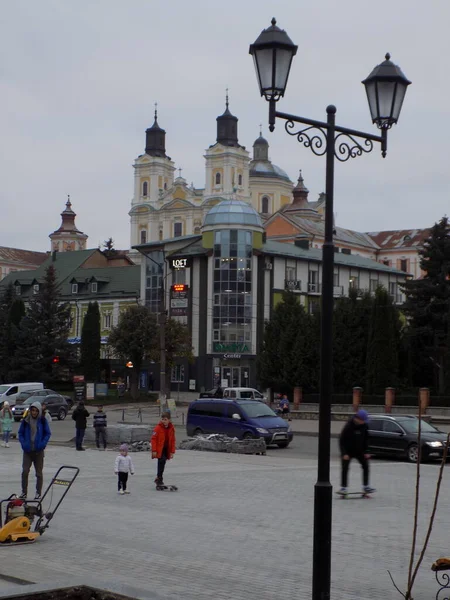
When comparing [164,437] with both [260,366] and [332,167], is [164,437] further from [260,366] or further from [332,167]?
[260,366]

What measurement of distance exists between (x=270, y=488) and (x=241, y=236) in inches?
2258

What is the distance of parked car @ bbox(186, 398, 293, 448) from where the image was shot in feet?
105

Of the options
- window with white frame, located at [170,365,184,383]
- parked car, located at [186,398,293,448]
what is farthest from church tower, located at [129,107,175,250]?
parked car, located at [186,398,293,448]

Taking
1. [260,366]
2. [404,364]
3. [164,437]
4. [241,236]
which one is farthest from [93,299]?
[164,437]

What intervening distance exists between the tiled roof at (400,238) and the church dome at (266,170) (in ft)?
63.3

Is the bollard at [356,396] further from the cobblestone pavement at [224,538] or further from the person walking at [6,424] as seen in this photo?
the cobblestone pavement at [224,538]

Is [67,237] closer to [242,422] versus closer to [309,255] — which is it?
[309,255]

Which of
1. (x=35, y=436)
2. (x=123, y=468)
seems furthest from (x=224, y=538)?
(x=123, y=468)

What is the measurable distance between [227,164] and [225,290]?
5742 cm

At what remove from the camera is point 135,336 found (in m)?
69.7

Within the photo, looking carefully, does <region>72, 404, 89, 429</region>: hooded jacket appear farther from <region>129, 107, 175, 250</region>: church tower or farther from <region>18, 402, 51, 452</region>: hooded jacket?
<region>129, 107, 175, 250</region>: church tower

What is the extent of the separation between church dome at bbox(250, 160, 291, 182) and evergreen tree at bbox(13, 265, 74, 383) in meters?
69.6

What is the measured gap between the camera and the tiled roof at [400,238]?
128 meters

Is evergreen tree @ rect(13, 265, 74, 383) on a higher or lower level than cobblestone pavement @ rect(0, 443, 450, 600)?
higher
